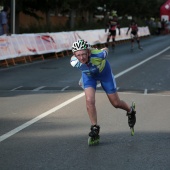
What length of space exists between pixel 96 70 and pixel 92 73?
0.08 m

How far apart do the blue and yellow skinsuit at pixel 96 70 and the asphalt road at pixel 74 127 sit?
770 millimetres

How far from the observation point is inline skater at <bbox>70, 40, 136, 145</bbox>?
24.6 ft

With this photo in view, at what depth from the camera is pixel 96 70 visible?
25.3 ft

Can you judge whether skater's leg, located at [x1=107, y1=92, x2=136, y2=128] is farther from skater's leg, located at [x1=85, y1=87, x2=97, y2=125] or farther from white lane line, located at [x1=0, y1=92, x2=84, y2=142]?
white lane line, located at [x1=0, y1=92, x2=84, y2=142]

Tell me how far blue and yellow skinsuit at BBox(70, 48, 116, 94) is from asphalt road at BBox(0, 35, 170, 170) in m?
0.77

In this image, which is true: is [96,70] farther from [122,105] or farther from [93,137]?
[93,137]

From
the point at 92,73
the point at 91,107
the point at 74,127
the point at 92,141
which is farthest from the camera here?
the point at 74,127

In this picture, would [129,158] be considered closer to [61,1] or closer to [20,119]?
[20,119]

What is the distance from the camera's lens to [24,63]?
22.2 m

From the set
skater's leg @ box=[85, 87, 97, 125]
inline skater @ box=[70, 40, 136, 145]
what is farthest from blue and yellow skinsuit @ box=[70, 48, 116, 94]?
skater's leg @ box=[85, 87, 97, 125]

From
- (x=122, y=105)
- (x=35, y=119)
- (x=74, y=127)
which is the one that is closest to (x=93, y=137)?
(x=122, y=105)

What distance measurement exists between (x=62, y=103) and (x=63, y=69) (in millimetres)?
8517

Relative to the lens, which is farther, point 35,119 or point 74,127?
point 35,119

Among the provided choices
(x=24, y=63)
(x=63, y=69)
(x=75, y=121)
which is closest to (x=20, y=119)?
(x=75, y=121)
